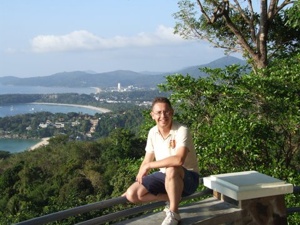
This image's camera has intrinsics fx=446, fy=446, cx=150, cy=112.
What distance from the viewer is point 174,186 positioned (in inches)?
97.4

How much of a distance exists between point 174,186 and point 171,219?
0.18m

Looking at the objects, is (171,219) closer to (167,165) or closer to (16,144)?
(167,165)

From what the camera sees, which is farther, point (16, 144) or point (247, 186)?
point (16, 144)

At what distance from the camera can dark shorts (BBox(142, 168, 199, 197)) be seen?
2.63m

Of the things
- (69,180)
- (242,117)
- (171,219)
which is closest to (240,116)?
(242,117)

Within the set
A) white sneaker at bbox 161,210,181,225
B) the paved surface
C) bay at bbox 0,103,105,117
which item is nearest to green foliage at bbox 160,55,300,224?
the paved surface

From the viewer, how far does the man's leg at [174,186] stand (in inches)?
97.2

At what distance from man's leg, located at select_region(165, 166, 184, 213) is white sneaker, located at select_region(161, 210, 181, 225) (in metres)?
0.03

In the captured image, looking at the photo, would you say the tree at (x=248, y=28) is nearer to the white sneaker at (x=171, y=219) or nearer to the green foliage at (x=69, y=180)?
the white sneaker at (x=171, y=219)

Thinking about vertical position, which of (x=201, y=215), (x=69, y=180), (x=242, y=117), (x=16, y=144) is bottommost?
(x=16, y=144)

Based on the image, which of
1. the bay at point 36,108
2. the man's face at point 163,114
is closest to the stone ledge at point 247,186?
the man's face at point 163,114

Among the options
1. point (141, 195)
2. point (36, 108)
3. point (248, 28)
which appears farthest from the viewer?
point (36, 108)

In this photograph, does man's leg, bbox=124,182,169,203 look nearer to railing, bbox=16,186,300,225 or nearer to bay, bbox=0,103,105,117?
railing, bbox=16,186,300,225

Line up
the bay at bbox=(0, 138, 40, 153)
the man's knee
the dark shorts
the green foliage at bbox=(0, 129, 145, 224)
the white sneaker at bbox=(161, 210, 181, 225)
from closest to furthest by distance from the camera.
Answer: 1. the white sneaker at bbox=(161, 210, 181, 225)
2. the man's knee
3. the dark shorts
4. the green foliage at bbox=(0, 129, 145, 224)
5. the bay at bbox=(0, 138, 40, 153)
